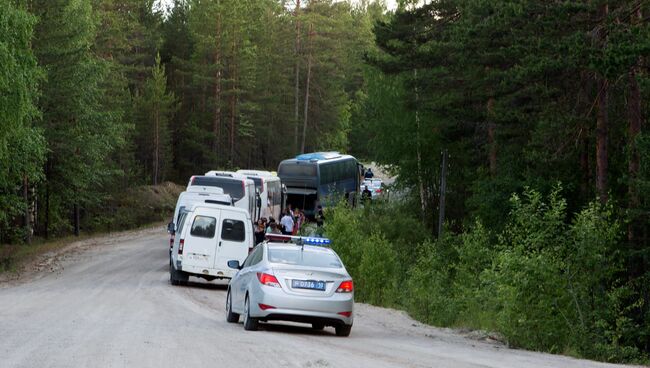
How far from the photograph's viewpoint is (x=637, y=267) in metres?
29.2

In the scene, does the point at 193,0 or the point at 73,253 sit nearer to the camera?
the point at 73,253

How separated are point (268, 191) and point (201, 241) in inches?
753

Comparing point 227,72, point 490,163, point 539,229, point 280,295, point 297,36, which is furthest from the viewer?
point 297,36

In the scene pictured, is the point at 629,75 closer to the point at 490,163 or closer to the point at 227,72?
the point at 490,163

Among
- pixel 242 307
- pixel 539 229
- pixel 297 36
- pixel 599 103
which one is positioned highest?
pixel 297 36

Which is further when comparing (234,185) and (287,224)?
(234,185)

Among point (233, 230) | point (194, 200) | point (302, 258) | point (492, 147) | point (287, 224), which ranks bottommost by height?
point (287, 224)

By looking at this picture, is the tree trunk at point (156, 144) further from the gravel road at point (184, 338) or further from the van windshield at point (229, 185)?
the gravel road at point (184, 338)

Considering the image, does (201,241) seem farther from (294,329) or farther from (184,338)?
(184,338)

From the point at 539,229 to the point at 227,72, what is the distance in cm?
7450

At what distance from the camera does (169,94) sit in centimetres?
8894

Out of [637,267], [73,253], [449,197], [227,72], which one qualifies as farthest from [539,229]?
[227,72]

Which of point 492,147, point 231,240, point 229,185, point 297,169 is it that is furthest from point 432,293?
point 297,169

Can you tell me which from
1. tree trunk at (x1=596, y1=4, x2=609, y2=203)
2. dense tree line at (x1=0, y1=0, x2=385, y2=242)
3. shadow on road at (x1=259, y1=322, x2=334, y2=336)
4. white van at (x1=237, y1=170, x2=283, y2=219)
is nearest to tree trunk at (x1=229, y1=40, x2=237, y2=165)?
dense tree line at (x1=0, y1=0, x2=385, y2=242)
